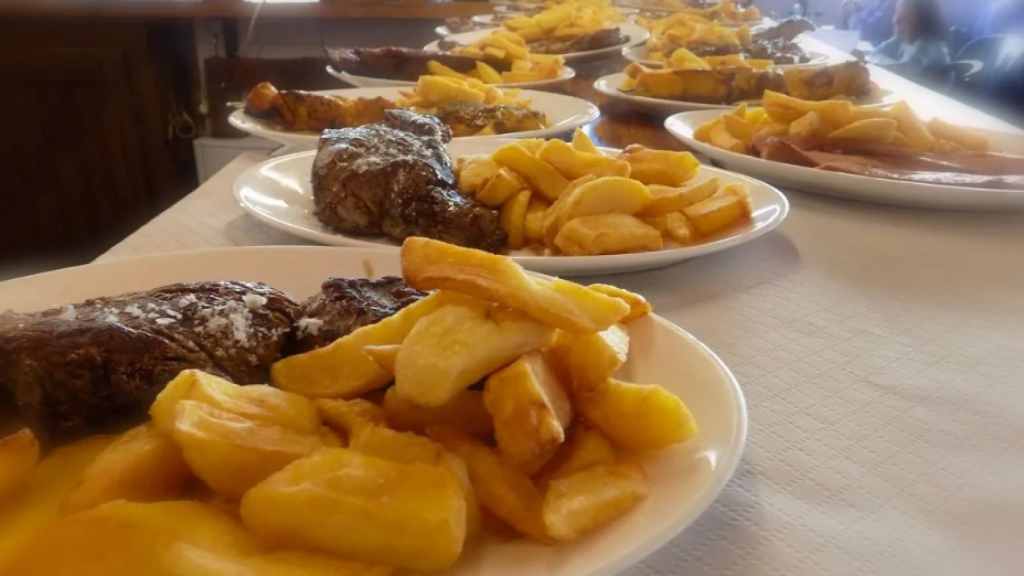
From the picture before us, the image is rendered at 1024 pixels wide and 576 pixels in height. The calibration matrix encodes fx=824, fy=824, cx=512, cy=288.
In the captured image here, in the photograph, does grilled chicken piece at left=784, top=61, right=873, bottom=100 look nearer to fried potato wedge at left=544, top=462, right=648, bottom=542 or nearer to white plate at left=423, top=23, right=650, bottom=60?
white plate at left=423, top=23, right=650, bottom=60

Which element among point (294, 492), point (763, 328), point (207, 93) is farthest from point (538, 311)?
point (207, 93)

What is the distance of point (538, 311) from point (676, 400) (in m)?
0.13

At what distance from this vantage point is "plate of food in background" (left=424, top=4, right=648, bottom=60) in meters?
3.34

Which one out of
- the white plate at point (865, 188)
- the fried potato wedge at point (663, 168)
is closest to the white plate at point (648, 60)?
the white plate at point (865, 188)

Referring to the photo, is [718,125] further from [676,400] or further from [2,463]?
[2,463]

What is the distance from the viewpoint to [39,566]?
50cm

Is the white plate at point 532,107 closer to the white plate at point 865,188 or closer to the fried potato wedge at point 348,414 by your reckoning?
the white plate at point 865,188

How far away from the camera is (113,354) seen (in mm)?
706

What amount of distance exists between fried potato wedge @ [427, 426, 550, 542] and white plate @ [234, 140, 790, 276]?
0.48 metres

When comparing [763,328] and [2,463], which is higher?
[2,463]

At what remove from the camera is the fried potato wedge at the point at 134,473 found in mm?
570

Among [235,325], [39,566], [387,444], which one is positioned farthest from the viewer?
[235,325]

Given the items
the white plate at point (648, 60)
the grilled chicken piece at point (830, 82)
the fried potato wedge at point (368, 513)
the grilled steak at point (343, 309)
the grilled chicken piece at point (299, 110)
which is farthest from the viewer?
the white plate at point (648, 60)

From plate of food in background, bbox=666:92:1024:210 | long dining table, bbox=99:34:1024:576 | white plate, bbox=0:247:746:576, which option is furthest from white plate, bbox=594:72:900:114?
white plate, bbox=0:247:746:576
